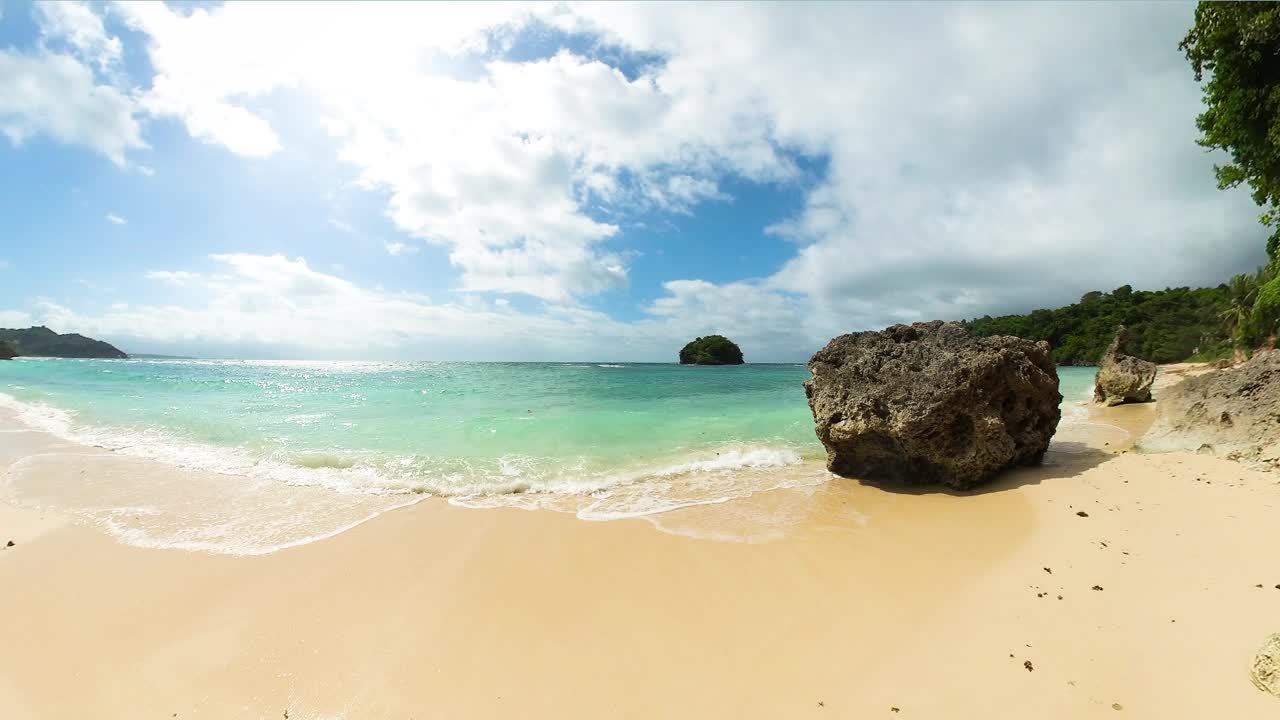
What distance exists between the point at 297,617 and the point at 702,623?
3.79 meters

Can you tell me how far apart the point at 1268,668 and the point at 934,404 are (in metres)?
5.12

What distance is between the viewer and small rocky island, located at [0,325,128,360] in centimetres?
12588

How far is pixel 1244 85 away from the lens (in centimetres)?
1046

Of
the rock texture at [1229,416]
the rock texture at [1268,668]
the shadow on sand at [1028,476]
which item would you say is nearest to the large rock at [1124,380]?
the rock texture at [1229,416]

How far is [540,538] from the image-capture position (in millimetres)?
5902

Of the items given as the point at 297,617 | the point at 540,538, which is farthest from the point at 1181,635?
the point at 297,617

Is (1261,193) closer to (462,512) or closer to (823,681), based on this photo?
(823,681)

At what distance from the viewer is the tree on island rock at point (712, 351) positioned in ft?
355

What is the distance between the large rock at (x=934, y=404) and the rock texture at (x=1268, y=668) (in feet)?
16.0

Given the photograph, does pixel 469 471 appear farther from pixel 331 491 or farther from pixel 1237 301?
pixel 1237 301

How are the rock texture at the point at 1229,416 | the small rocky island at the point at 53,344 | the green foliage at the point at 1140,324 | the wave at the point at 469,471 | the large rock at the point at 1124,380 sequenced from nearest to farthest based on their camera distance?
the rock texture at the point at 1229,416, the wave at the point at 469,471, the large rock at the point at 1124,380, the green foliage at the point at 1140,324, the small rocky island at the point at 53,344

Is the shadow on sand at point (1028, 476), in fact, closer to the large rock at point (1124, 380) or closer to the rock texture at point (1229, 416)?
the rock texture at point (1229, 416)

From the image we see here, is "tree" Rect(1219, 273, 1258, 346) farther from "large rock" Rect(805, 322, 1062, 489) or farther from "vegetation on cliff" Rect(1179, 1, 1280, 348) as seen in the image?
"large rock" Rect(805, 322, 1062, 489)

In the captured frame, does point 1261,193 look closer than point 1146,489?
No
